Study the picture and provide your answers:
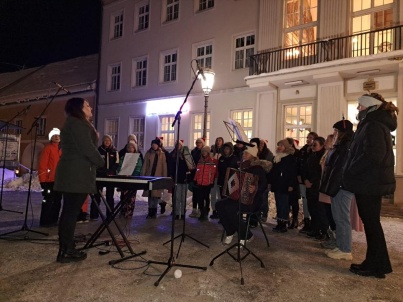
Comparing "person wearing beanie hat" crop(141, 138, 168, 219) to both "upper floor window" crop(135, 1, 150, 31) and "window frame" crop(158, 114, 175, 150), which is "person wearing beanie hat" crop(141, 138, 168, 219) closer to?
"window frame" crop(158, 114, 175, 150)

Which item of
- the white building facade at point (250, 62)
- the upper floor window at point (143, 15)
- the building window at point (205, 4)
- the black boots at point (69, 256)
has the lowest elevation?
the black boots at point (69, 256)

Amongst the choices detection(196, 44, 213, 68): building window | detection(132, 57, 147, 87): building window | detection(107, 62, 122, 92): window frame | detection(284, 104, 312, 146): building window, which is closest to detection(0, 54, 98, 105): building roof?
detection(107, 62, 122, 92): window frame

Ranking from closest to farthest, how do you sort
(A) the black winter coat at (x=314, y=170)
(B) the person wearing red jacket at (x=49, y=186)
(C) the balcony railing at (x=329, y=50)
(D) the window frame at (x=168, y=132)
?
(A) the black winter coat at (x=314, y=170)
(B) the person wearing red jacket at (x=49, y=186)
(C) the balcony railing at (x=329, y=50)
(D) the window frame at (x=168, y=132)

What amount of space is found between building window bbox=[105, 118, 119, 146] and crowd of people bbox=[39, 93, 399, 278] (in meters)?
11.2

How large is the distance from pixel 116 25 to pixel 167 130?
24.7 feet

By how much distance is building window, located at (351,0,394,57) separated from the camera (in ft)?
36.2

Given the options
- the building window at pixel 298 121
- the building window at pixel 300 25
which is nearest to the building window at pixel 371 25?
the building window at pixel 300 25

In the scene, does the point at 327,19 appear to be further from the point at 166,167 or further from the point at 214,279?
the point at 214,279

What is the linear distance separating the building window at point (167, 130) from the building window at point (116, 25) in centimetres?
624

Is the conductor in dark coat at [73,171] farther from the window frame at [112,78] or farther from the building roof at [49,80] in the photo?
the building roof at [49,80]

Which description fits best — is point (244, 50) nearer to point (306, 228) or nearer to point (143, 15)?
point (143, 15)

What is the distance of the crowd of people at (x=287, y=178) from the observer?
13.7ft

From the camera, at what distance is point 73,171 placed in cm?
435

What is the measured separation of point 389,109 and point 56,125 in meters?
20.5
